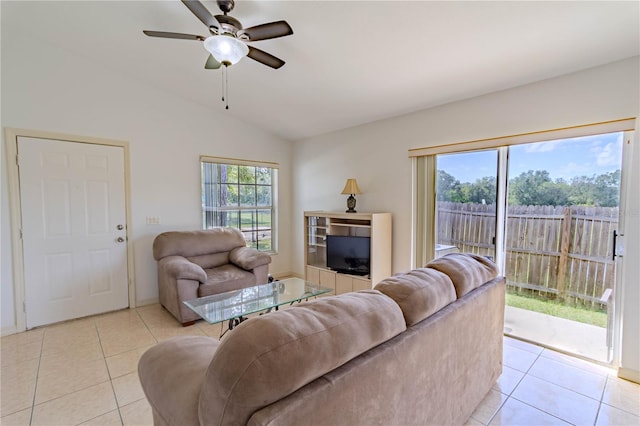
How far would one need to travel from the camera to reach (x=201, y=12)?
1771 millimetres

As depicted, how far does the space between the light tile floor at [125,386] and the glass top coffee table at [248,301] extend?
0.63 metres

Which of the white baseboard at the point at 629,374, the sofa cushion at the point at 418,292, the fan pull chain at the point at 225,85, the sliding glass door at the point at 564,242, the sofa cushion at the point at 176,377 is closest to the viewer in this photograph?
the sofa cushion at the point at 176,377

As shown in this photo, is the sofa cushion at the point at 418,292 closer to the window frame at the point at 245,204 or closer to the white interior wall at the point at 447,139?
the white interior wall at the point at 447,139

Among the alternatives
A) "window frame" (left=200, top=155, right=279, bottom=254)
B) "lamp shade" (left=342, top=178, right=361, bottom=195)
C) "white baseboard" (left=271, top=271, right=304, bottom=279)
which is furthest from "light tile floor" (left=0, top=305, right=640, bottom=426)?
"lamp shade" (left=342, top=178, right=361, bottom=195)

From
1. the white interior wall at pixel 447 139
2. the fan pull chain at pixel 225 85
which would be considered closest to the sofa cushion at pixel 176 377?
the fan pull chain at pixel 225 85

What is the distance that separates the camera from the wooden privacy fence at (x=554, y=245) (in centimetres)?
242

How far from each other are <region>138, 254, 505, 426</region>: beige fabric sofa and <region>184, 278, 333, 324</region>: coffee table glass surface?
3.01 ft

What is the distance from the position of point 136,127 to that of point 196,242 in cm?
162

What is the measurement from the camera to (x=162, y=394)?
1.03 meters

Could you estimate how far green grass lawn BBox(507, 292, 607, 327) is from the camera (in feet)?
8.18

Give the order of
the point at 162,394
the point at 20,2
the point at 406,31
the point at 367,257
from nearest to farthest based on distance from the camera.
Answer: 1. the point at 162,394
2. the point at 406,31
3. the point at 20,2
4. the point at 367,257

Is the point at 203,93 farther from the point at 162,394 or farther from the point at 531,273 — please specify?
the point at 531,273

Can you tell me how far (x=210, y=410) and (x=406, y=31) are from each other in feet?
8.34

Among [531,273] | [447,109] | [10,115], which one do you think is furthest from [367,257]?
[10,115]
